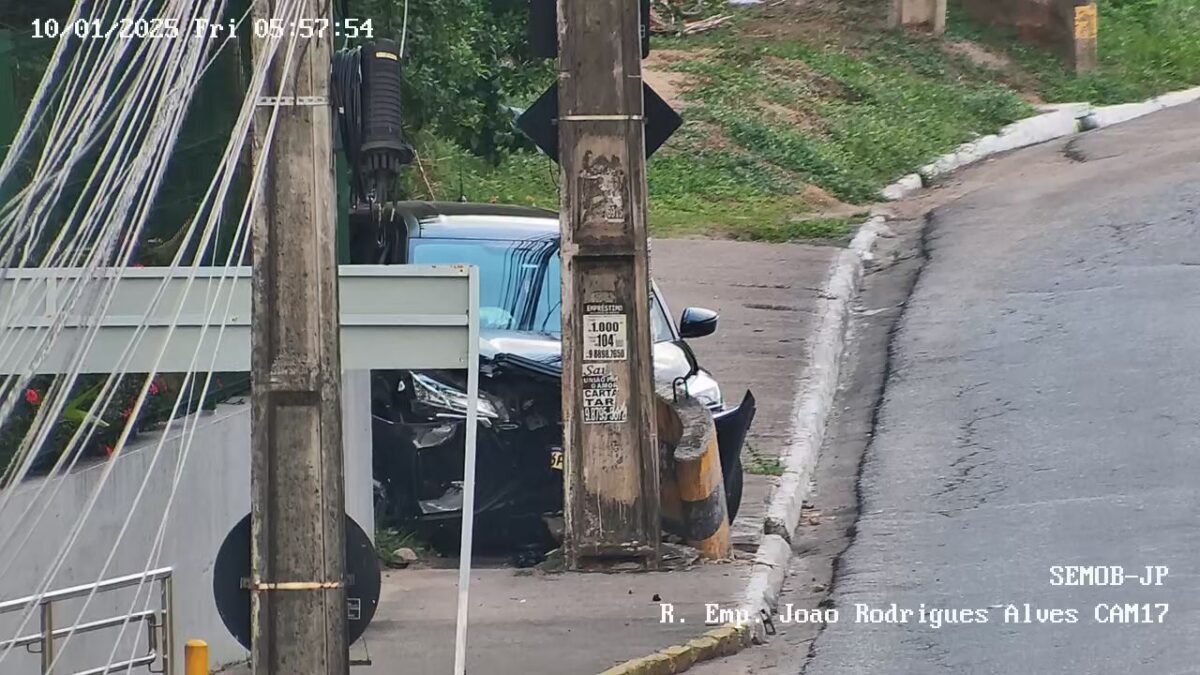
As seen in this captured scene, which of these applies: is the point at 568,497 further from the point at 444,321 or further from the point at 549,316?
the point at 444,321

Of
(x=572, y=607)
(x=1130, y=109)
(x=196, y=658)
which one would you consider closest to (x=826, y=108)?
(x=1130, y=109)

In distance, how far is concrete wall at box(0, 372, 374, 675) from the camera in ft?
24.7

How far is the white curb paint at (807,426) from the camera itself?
420 inches

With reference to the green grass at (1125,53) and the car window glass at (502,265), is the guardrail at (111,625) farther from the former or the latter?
the green grass at (1125,53)

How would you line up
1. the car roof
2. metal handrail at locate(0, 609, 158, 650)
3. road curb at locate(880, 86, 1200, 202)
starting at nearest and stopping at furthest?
metal handrail at locate(0, 609, 158, 650)
the car roof
road curb at locate(880, 86, 1200, 202)

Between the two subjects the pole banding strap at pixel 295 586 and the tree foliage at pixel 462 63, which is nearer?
the pole banding strap at pixel 295 586

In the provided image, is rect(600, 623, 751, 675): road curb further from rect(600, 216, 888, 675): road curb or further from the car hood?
the car hood

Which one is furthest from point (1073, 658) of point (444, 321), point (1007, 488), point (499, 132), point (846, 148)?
point (846, 148)

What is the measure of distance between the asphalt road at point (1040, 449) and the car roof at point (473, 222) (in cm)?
246

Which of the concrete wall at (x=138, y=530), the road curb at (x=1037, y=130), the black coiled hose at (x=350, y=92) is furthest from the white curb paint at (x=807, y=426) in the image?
the black coiled hose at (x=350, y=92)

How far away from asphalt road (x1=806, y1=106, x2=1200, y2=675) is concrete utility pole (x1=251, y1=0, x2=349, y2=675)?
316 cm

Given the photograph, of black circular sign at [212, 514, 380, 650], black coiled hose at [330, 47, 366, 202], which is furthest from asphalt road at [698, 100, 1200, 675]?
black coiled hose at [330, 47, 366, 202]

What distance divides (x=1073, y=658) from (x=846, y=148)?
599 inches

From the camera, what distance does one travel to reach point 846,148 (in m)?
23.6
